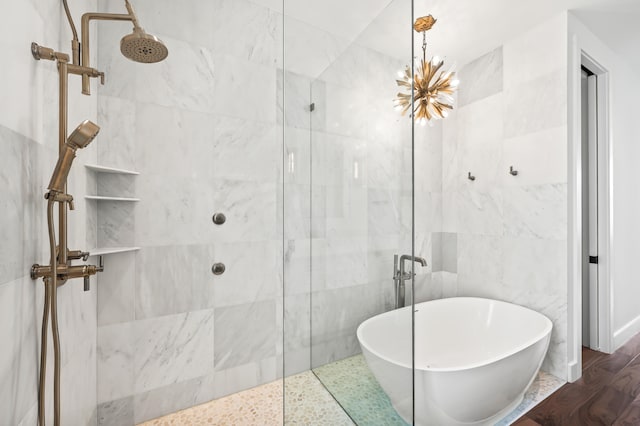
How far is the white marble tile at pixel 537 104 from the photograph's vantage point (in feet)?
6.97

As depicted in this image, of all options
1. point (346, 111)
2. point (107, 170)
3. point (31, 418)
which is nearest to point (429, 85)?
point (346, 111)

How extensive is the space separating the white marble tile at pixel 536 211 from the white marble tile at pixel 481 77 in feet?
3.08

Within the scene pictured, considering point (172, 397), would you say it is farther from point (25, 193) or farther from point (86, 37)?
point (86, 37)

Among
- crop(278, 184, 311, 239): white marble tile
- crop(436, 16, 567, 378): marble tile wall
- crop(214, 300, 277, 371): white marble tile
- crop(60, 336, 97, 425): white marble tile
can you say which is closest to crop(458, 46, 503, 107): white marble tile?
crop(436, 16, 567, 378): marble tile wall

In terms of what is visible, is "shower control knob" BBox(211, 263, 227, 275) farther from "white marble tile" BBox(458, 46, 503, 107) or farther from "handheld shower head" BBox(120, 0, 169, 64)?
"white marble tile" BBox(458, 46, 503, 107)

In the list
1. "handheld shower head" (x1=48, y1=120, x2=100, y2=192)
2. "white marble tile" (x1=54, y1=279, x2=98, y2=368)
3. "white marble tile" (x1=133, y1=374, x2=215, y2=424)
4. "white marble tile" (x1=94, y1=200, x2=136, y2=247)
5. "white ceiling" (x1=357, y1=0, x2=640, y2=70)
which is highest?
"white ceiling" (x1=357, y1=0, x2=640, y2=70)

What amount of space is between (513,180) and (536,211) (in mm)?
312

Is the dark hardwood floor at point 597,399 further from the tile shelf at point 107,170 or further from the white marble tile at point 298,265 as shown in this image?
the tile shelf at point 107,170

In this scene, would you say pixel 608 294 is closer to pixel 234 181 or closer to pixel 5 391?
pixel 234 181

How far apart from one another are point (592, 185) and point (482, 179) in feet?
2.91

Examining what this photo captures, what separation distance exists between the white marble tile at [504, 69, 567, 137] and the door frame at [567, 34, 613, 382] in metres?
0.06

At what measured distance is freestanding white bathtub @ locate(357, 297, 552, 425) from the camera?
126cm

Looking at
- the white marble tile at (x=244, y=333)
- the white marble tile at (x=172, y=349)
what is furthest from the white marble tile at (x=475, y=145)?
the white marble tile at (x=172, y=349)

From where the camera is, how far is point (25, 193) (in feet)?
2.65
